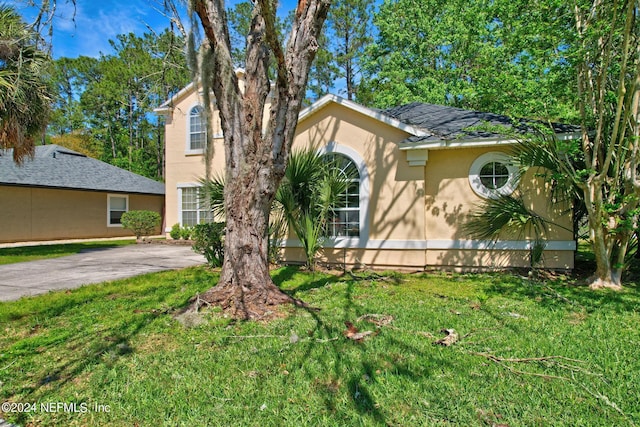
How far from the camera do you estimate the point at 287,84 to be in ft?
17.4

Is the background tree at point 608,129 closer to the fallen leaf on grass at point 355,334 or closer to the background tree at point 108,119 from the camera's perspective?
the fallen leaf on grass at point 355,334

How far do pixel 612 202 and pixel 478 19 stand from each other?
1527 cm

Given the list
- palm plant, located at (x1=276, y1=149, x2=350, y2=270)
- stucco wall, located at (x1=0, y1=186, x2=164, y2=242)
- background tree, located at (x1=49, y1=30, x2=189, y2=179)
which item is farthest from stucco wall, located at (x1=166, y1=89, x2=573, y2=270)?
background tree, located at (x1=49, y1=30, x2=189, y2=179)

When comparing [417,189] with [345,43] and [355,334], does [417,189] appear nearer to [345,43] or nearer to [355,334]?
[355,334]

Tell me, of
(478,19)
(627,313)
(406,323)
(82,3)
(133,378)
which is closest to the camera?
(133,378)

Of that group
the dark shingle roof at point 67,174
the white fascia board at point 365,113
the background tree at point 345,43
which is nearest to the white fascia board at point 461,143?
the white fascia board at point 365,113

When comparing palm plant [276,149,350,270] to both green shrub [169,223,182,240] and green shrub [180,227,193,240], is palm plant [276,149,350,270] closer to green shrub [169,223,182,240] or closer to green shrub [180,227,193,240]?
green shrub [180,227,193,240]

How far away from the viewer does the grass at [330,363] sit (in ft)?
9.09

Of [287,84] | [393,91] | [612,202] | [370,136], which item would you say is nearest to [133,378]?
[287,84]

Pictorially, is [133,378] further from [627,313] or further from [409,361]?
[627,313]

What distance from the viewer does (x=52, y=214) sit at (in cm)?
1756

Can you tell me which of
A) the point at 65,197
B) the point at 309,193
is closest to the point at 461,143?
the point at 309,193

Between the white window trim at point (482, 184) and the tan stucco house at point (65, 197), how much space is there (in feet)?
55.6

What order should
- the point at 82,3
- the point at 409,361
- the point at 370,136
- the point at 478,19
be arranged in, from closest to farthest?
1. the point at 409,361
2. the point at 82,3
3. the point at 370,136
4. the point at 478,19
